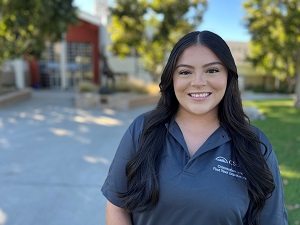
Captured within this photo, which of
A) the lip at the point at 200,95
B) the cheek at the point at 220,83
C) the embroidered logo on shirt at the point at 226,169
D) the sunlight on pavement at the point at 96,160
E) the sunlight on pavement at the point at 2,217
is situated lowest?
the sunlight on pavement at the point at 96,160

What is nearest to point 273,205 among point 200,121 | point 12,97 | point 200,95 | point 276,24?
point 200,121

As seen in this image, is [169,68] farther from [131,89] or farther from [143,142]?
[131,89]

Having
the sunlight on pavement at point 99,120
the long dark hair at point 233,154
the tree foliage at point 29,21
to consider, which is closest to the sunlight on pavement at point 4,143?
the sunlight on pavement at point 99,120

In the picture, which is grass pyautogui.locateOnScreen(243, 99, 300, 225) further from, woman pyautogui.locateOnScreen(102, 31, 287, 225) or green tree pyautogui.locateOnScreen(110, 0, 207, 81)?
green tree pyautogui.locateOnScreen(110, 0, 207, 81)

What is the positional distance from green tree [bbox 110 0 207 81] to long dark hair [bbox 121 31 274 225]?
1481 cm

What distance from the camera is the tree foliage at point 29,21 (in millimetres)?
11312

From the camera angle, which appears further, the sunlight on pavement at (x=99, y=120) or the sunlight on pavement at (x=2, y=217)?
the sunlight on pavement at (x=99, y=120)

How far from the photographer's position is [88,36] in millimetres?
26438

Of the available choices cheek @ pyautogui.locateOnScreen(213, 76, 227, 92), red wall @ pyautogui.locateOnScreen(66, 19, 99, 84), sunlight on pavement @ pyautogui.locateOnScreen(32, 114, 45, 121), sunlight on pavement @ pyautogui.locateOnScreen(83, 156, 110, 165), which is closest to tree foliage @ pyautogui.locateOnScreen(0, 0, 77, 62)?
sunlight on pavement @ pyautogui.locateOnScreen(32, 114, 45, 121)

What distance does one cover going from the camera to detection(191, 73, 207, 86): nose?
52.1 inches

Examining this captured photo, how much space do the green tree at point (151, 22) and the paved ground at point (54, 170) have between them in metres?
9.26

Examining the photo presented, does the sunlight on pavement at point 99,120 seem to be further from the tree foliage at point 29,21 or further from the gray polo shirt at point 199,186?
the gray polo shirt at point 199,186

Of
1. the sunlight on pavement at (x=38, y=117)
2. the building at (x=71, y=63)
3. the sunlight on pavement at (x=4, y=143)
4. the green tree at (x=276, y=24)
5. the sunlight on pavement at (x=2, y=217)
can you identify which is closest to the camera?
the sunlight on pavement at (x=2, y=217)

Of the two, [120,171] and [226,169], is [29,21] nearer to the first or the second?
[120,171]
